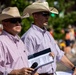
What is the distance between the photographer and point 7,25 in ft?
13.7

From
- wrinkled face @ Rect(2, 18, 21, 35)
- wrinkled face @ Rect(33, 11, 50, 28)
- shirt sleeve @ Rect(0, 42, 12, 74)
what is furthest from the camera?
wrinkled face @ Rect(33, 11, 50, 28)

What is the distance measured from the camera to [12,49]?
3.93 meters

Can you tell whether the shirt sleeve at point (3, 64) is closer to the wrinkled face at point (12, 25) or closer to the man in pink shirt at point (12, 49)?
the man in pink shirt at point (12, 49)

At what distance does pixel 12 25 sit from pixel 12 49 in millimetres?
362

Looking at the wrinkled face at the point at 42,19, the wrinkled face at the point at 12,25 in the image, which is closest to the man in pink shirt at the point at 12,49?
the wrinkled face at the point at 12,25

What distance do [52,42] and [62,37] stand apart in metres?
13.7

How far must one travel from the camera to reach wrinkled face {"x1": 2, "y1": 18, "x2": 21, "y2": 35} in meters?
4.13

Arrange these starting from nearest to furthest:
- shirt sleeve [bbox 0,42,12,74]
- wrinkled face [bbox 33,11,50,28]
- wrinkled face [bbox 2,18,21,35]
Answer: shirt sleeve [bbox 0,42,12,74] → wrinkled face [bbox 2,18,21,35] → wrinkled face [bbox 33,11,50,28]

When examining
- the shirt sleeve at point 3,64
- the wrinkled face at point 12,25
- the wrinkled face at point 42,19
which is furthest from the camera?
the wrinkled face at point 42,19

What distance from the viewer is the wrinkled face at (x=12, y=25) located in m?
4.13

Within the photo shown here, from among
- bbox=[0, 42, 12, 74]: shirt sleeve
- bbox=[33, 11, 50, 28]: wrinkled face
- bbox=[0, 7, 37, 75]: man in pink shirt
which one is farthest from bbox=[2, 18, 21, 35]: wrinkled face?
bbox=[33, 11, 50, 28]: wrinkled face

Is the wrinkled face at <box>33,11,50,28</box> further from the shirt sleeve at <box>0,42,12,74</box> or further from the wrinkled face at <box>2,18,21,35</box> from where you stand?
the shirt sleeve at <box>0,42,12,74</box>

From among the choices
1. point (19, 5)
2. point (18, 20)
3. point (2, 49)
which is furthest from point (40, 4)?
point (19, 5)

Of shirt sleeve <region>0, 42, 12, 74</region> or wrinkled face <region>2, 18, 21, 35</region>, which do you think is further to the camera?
wrinkled face <region>2, 18, 21, 35</region>
